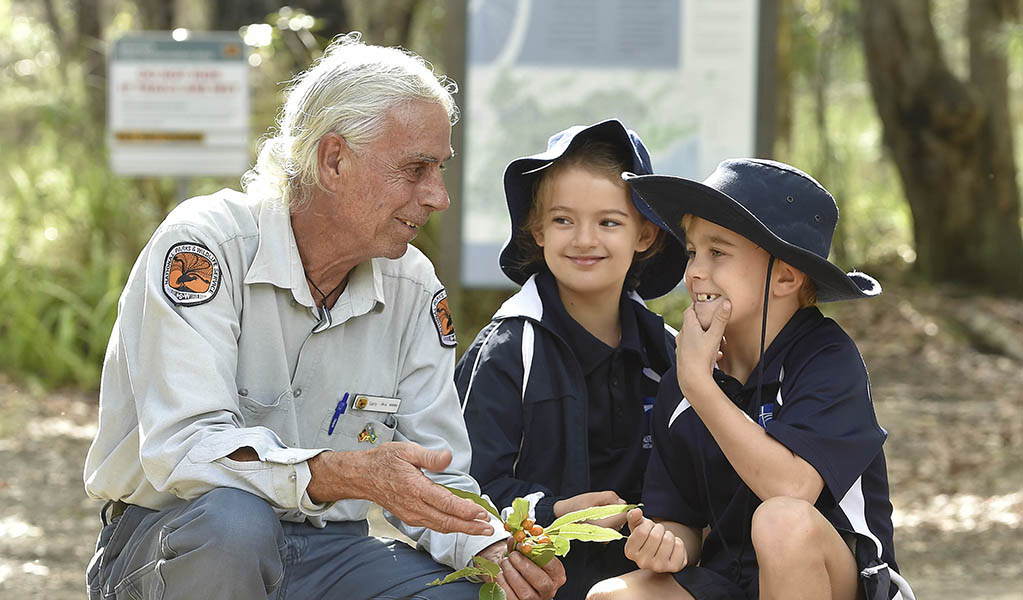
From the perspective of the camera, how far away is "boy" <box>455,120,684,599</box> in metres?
3.30

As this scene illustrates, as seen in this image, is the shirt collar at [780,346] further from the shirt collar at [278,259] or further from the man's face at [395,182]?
the shirt collar at [278,259]

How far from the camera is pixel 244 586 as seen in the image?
2496 millimetres

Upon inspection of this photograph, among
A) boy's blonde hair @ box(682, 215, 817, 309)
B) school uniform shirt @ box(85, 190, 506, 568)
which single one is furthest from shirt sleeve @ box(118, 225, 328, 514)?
boy's blonde hair @ box(682, 215, 817, 309)

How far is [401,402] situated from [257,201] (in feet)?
1.95

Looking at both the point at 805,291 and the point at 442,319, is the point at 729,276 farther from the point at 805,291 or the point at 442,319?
the point at 442,319

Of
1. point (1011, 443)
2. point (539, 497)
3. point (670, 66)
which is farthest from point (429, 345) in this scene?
point (1011, 443)

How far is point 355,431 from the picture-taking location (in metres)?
3.01

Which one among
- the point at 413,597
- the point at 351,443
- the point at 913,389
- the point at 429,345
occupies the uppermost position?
the point at 429,345

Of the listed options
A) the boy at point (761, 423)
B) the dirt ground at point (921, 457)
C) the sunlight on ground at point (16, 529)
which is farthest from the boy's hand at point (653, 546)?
the sunlight on ground at point (16, 529)

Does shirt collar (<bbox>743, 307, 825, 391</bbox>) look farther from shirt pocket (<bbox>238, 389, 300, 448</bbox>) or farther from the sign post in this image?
the sign post

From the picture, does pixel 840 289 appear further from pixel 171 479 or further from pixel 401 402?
pixel 171 479

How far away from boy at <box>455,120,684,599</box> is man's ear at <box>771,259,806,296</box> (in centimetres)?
53

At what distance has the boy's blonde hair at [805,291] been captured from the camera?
9.87 ft

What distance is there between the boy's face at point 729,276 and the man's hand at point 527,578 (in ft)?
2.14
